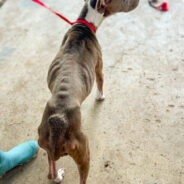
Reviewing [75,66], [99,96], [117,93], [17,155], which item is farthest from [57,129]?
[117,93]

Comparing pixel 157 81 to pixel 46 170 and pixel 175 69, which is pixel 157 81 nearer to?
pixel 175 69

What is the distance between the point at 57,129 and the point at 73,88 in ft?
1.00

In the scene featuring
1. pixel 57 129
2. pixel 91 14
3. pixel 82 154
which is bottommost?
pixel 82 154

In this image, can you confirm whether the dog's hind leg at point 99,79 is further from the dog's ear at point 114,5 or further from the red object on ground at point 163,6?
the red object on ground at point 163,6

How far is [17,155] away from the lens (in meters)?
1.87

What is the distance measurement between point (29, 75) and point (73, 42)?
1.09m

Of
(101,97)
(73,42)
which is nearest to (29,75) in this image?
(101,97)

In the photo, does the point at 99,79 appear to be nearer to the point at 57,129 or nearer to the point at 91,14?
the point at 91,14

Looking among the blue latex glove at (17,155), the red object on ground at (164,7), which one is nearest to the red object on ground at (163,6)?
the red object on ground at (164,7)

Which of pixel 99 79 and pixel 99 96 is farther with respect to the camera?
pixel 99 96

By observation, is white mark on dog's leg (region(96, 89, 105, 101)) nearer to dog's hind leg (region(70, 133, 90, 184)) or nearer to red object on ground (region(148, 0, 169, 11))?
dog's hind leg (region(70, 133, 90, 184))

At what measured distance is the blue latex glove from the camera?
179cm

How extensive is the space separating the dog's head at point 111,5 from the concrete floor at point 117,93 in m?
0.82

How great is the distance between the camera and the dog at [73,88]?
4.32 feet
